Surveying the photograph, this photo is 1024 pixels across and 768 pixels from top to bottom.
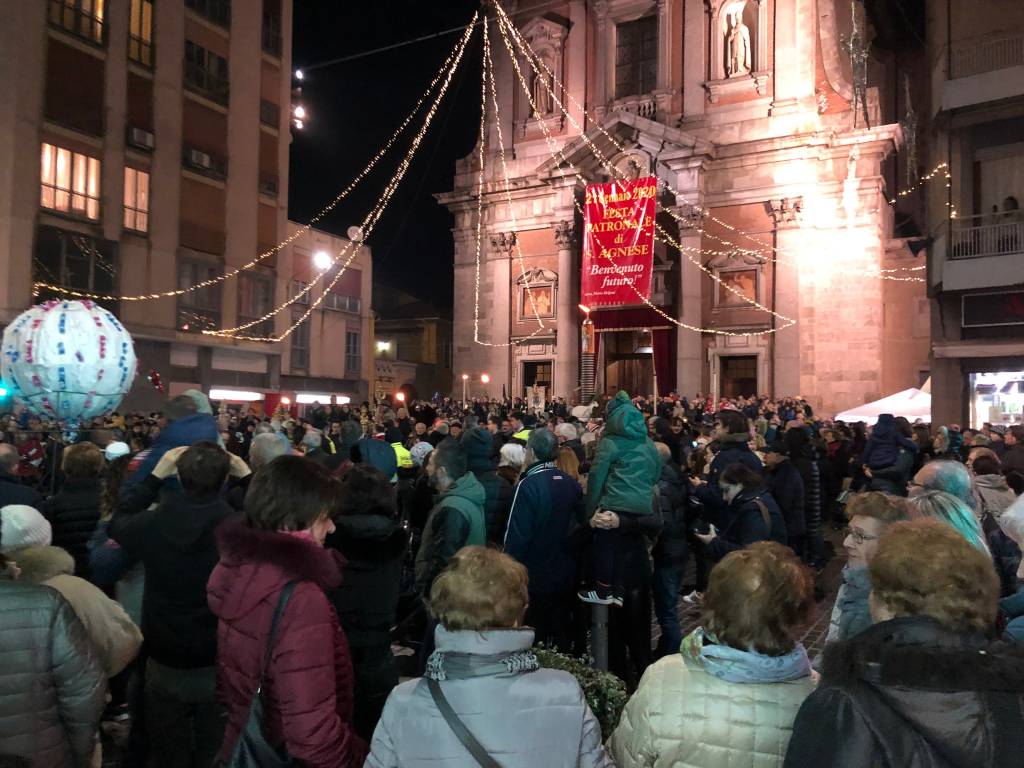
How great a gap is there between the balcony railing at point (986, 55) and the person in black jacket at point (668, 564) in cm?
1796

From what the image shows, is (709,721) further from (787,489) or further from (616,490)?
(787,489)

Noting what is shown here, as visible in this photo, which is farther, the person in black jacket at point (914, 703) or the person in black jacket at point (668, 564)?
the person in black jacket at point (668, 564)

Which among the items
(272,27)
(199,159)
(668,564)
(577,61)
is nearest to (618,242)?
(577,61)

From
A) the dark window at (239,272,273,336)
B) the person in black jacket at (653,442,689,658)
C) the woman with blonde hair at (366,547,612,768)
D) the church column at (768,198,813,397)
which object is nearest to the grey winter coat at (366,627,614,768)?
the woman with blonde hair at (366,547,612,768)

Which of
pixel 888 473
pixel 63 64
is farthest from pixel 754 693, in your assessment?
pixel 63 64

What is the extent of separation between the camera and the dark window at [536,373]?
3247 cm

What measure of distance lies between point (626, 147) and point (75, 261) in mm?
19044

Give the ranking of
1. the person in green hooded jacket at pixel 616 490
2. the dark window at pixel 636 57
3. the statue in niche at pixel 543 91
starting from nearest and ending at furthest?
the person in green hooded jacket at pixel 616 490 < the dark window at pixel 636 57 < the statue in niche at pixel 543 91

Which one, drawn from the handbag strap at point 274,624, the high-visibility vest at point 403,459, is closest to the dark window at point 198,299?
the high-visibility vest at point 403,459

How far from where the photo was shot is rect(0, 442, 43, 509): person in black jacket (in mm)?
5262

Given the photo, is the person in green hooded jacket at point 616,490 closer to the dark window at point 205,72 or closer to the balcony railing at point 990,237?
the balcony railing at point 990,237

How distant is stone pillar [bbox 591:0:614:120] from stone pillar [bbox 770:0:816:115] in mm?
6532

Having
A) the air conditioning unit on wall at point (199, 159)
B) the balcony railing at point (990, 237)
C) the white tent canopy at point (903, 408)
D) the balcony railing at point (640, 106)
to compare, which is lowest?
the white tent canopy at point (903, 408)

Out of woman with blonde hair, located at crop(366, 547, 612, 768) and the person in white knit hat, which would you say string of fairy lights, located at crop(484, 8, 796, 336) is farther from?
woman with blonde hair, located at crop(366, 547, 612, 768)
